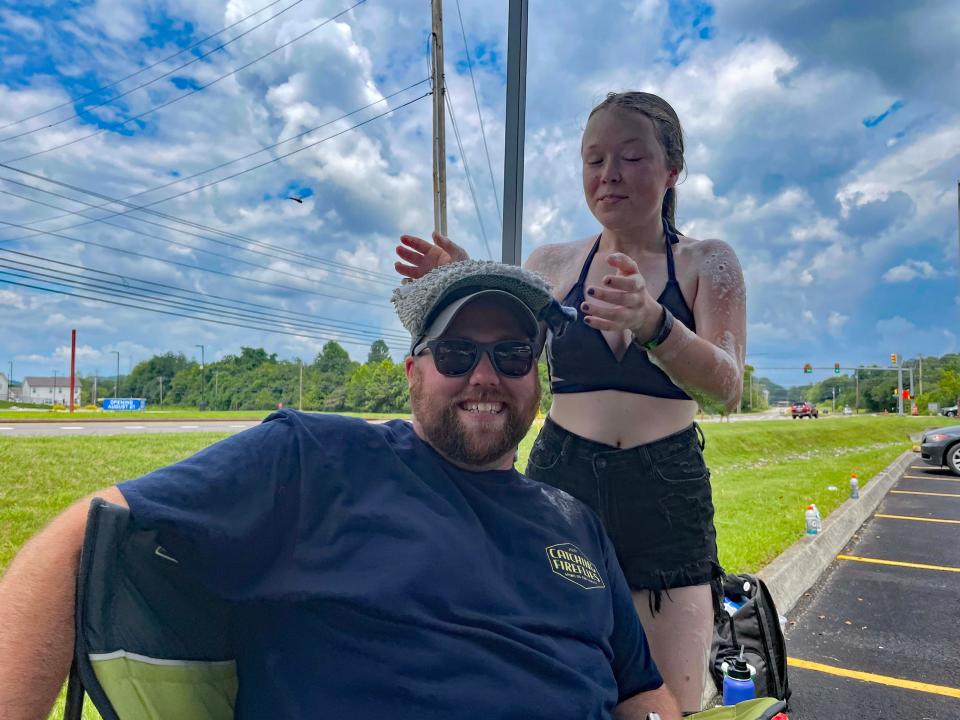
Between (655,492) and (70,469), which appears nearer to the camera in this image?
(655,492)

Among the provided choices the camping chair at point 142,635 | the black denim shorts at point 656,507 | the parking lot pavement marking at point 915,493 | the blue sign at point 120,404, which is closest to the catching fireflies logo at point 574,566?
the black denim shorts at point 656,507

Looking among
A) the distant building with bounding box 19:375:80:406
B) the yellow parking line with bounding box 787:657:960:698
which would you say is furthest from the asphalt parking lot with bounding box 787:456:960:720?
the distant building with bounding box 19:375:80:406

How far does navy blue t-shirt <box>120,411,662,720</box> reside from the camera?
111 cm

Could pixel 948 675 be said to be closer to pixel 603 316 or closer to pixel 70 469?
pixel 603 316

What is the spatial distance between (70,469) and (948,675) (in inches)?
235

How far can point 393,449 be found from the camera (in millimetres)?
1425

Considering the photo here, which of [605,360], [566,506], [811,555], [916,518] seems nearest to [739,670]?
[566,506]

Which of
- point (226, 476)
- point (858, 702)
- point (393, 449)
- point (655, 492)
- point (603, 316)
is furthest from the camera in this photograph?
point (858, 702)

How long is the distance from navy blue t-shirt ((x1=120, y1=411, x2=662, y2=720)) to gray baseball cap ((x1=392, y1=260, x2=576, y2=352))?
1.03 ft

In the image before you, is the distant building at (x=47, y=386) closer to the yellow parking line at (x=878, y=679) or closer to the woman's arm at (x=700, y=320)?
the yellow parking line at (x=878, y=679)

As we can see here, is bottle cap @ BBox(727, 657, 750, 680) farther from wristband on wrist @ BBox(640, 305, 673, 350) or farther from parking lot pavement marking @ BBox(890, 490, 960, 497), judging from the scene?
parking lot pavement marking @ BBox(890, 490, 960, 497)

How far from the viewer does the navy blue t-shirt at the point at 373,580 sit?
1.11 m

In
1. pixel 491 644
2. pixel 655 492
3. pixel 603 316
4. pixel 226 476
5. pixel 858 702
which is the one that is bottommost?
pixel 858 702

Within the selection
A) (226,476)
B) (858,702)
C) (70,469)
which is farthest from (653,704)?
(70,469)
